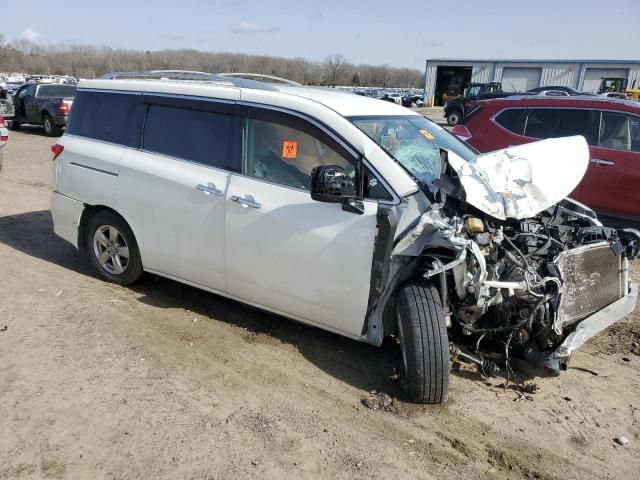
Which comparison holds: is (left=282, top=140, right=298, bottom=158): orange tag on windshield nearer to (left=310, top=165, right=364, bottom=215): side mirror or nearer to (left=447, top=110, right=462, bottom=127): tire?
(left=310, top=165, right=364, bottom=215): side mirror

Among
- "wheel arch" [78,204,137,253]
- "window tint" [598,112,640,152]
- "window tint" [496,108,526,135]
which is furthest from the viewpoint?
"window tint" [496,108,526,135]

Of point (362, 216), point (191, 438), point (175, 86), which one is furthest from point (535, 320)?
point (175, 86)

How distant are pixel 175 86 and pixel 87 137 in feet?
4.03

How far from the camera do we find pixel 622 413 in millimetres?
3406

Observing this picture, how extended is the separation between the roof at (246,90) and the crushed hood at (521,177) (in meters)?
0.93

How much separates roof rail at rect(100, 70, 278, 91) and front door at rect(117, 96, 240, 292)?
35 cm

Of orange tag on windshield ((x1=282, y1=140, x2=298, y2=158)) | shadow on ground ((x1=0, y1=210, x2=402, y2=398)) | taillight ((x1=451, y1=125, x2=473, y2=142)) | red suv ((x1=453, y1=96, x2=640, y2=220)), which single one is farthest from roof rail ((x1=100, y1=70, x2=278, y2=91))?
red suv ((x1=453, y1=96, x2=640, y2=220))

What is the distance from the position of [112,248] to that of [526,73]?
45506 millimetres

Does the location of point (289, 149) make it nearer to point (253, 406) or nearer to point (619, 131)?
point (253, 406)

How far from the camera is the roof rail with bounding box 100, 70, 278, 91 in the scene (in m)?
4.36

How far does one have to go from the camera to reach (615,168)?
647 centimetres

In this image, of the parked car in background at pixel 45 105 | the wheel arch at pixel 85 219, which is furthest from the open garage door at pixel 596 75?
the wheel arch at pixel 85 219

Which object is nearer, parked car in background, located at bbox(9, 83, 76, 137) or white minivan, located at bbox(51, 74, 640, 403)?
white minivan, located at bbox(51, 74, 640, 403)

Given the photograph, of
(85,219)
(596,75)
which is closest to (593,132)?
(85,219)
